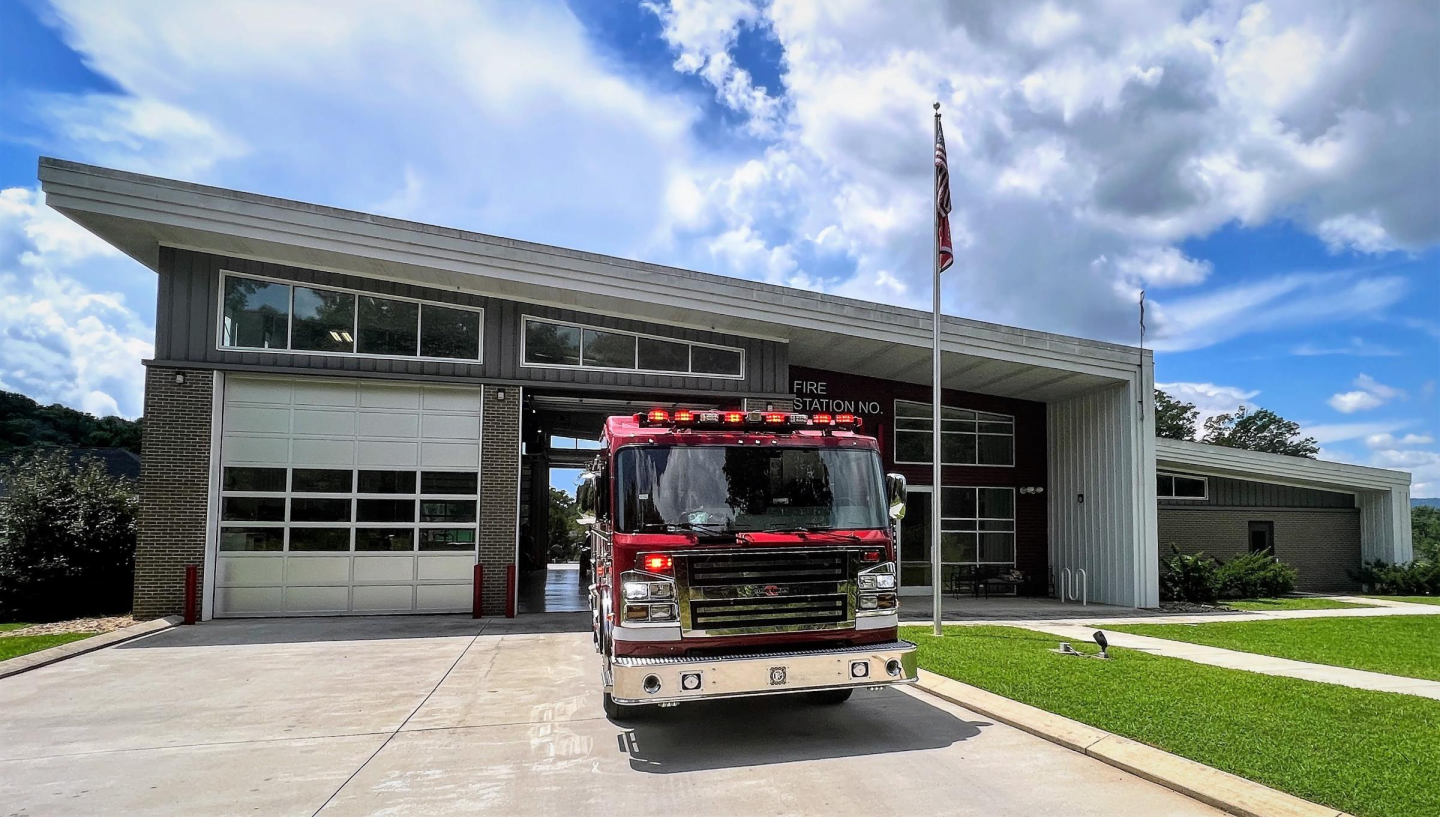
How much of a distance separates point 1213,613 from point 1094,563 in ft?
8.55

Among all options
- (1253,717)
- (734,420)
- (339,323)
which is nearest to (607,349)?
(339,323)

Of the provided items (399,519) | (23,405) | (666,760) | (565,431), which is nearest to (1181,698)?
(666,760)

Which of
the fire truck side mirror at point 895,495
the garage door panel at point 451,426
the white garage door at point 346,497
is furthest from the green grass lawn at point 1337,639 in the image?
the white garage door at point 346,497

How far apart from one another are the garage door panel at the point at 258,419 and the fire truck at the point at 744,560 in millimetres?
9478

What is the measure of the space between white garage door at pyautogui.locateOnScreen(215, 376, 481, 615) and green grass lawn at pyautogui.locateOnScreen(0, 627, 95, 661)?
92.9 inches

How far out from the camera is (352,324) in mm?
14281

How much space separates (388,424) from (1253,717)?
12815mm

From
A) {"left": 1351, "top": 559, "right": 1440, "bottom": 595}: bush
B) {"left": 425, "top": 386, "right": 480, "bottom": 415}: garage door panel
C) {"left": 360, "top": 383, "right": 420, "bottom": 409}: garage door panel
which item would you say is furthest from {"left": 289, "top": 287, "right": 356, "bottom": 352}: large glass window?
{"left": 1351, "top": 559, "right": 1440, "bottom": 595}: bush

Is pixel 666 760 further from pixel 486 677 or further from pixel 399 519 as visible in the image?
pixel 399 519

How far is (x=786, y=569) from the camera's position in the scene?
6.27 meters

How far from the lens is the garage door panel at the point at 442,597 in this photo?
→ 1436cm

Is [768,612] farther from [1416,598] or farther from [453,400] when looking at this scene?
[1416,598]

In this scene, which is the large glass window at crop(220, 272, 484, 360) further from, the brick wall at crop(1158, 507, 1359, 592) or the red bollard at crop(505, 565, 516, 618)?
the brick wall at crop(1158, 507, 1359, 592)

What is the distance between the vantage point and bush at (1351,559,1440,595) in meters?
22.6
